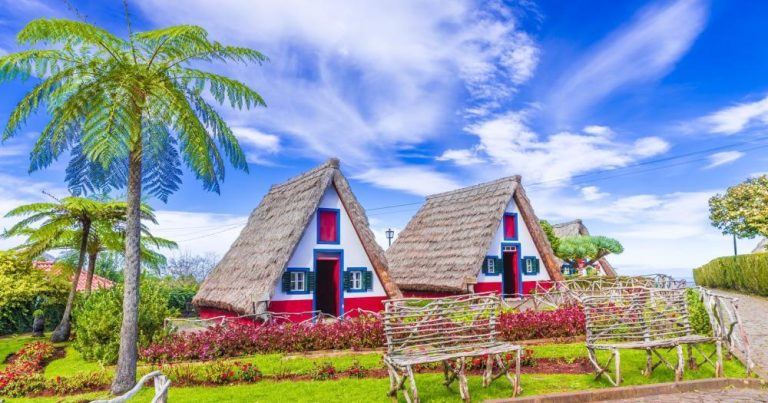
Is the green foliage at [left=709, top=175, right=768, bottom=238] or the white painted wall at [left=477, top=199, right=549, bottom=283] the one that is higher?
the green foliage at [left=709, top=175, right=768, bottom=238]

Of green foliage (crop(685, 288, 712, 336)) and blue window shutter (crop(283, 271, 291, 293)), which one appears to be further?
blue window shutter (crop(283, 271, 291, 293))

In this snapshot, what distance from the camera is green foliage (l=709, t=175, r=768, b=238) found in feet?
93.4

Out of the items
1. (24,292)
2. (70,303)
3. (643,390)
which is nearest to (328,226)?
(70,303)

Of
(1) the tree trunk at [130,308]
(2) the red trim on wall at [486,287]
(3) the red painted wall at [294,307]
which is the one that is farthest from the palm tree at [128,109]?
(2) the red trim on wall at [486,287]

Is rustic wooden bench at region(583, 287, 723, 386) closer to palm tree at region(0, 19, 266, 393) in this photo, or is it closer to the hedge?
palm tree at region(0, 19, 266, 393)

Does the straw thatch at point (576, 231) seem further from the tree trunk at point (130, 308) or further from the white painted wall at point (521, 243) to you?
the tree trunk at point (130, 308)

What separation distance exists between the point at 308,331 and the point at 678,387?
7374 millimetres

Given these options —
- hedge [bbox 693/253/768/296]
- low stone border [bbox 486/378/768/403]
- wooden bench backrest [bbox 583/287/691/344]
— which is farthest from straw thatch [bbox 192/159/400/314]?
hedge [bbox 693/253/768/296]

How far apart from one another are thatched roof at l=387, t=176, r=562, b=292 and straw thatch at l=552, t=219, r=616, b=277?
615 inches

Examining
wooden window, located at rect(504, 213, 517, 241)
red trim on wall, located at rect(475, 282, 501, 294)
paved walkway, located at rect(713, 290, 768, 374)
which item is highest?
wooden window, located at rect(504, 213, 517, 241)

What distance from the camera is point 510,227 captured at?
22844 mm

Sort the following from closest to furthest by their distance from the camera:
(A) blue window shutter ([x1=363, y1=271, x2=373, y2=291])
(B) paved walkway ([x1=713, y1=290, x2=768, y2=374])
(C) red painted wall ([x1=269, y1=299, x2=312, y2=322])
Answer: (B) paved walkway ([x1=713, y1=290, x2=768, y2=374]), (C) red painted wall ([x1=269, y1=299, x2=312, y2=322]), (A) blue window shutter ([x1=363, y1=271, x2=373, y2=291])

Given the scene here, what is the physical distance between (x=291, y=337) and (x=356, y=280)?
5453 millimetres

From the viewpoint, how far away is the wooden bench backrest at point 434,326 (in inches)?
288
